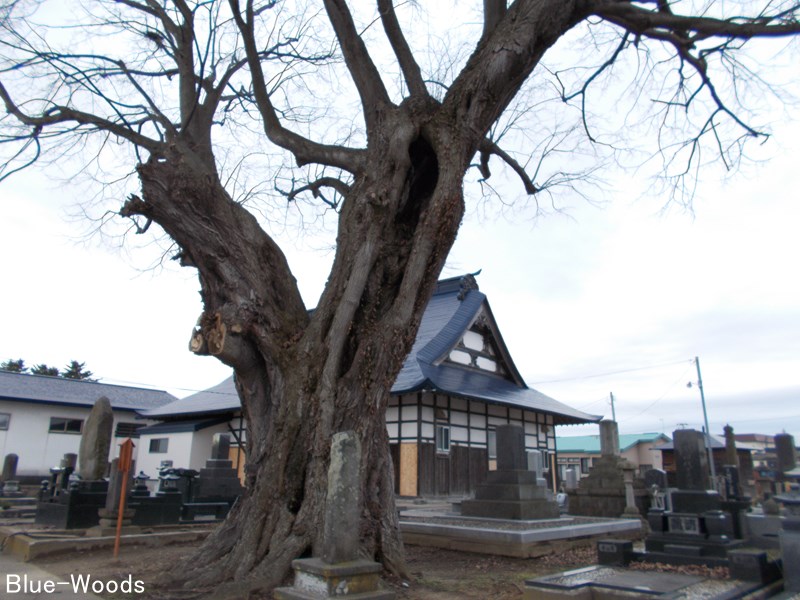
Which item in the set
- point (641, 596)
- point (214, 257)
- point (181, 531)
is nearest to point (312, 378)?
point (214, 257)

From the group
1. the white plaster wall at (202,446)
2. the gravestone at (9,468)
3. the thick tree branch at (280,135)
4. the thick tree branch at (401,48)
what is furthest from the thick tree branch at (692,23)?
the gravestone at (9,468)

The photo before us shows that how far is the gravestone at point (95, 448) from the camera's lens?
10.5 meters

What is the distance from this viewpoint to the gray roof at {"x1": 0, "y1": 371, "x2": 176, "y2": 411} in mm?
25906

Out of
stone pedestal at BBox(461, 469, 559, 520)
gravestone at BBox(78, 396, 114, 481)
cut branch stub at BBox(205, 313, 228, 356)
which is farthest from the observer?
gravestone at BBox(78, 396, 114, 481)

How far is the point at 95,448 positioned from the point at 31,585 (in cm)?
487

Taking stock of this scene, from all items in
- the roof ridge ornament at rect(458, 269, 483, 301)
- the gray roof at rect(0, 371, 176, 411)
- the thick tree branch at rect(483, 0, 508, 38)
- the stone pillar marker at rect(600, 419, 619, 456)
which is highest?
the roof ridge ornament at rect(458, 269, 483, 301)

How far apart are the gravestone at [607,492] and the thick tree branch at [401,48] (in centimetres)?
1086

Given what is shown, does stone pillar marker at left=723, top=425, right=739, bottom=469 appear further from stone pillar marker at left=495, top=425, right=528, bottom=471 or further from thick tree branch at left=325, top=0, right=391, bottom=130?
thick tree branch at left=325, top=0, right=391, bottom=130

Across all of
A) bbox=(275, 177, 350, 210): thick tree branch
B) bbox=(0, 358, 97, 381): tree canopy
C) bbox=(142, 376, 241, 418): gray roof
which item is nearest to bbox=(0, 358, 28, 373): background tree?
bbox=(0, 358, 97, 381): tree canopy

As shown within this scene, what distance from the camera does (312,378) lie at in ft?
18.8

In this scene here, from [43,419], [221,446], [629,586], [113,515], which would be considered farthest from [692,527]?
[43,419]

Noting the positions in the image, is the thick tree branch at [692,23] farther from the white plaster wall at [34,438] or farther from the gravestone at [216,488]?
the white plaster wall at [34,438]

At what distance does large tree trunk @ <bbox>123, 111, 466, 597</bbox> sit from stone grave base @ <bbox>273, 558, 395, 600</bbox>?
0.44 m

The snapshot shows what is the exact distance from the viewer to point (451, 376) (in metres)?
17.8
